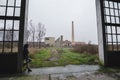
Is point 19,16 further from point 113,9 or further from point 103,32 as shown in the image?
point 113,9

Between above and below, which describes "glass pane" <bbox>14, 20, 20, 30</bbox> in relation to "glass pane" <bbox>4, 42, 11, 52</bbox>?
above

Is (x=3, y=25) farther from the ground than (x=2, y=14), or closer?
closer

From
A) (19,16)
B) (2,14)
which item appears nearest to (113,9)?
(19,16)

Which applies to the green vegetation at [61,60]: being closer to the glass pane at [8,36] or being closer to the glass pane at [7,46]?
the glass pane at [7,46]

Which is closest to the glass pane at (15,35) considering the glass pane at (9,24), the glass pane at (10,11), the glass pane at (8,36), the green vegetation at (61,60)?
the glass pane at (8,36)

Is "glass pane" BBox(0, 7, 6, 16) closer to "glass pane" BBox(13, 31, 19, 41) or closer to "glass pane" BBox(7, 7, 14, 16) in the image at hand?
"glass pane" BBox(7, 7, 14, 16)

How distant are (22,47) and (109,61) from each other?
3.71m

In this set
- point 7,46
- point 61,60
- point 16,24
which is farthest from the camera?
point 61,60

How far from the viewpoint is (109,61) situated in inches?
215

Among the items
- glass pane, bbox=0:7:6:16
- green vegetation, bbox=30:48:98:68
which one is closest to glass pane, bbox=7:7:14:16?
glass pane, bbox=0:7:6:16

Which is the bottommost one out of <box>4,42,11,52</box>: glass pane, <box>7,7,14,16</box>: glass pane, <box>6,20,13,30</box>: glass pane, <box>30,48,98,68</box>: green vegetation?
<box>30,48,98,68</box>: green vegetation

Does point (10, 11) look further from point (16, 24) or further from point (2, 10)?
point (16, 24)

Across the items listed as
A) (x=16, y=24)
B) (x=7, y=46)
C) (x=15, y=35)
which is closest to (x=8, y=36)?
(x=15, y=35)

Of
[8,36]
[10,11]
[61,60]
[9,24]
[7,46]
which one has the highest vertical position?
[10,11]
